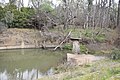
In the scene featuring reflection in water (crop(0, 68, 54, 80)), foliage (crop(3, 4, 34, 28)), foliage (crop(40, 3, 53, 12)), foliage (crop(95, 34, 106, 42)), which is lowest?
reflection in water (crop(0, 68, 54, 80))

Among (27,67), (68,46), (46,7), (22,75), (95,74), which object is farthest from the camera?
(46,7)

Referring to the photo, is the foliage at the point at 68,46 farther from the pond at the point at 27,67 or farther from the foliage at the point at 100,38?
the pond at the point at 27,67

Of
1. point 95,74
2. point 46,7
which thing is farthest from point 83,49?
point 95,74

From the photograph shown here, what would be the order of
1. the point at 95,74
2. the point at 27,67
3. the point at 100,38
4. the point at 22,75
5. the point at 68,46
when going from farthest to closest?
1. the point at 100,38
2. the point at 68,46
3. the point at 27,67
4. the point at 22,75
5. the point at 95,74

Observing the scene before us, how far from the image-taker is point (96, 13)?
29.2 metres

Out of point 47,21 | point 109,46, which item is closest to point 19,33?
point 47,21

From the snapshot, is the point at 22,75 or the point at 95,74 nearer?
the point at 95,74

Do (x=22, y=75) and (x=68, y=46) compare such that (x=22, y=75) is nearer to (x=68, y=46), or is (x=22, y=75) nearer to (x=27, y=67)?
(x=27, y=67)

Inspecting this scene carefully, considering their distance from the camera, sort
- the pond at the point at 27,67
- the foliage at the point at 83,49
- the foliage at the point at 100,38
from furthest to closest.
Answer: the foliage at the point at 100,38, the foliage at the point at 83,49, the pond at the point at 27,67

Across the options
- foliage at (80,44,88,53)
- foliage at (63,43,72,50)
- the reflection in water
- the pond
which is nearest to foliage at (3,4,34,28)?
foliage at (63,43,72,50)

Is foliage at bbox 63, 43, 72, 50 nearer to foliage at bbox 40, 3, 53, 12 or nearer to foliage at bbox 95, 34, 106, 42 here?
foliage at bbox 95, 34, 106, 42

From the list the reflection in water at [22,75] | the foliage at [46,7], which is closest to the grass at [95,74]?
the reflection in water at [22,75]

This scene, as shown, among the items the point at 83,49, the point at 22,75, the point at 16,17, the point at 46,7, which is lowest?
the point at 22,75

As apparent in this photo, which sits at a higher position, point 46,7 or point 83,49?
point 46,7
